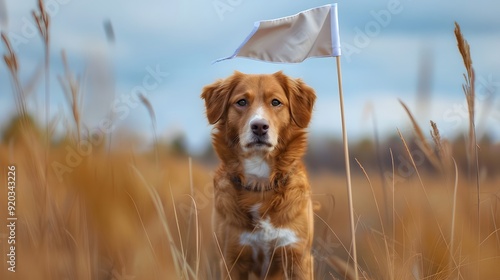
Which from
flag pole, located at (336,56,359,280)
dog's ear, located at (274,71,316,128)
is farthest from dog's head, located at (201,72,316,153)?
flag pole, located at (336,56,359,280)

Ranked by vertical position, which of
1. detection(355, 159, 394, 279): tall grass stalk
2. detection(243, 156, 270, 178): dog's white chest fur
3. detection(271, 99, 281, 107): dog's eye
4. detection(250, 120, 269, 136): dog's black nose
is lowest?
detection(355, 159, 394, 279): tall grass stalk

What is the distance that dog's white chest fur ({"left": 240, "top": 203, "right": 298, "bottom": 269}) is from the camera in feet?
14.3

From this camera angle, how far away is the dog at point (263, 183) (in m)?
4.35

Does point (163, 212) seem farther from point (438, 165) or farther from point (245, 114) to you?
point (438, 165)

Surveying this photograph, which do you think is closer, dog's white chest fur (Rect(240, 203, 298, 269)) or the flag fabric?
the flag fabric

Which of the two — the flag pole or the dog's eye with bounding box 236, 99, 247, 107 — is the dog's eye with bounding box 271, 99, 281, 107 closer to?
the dog's eye with bounding box 236, 99, 247, 107

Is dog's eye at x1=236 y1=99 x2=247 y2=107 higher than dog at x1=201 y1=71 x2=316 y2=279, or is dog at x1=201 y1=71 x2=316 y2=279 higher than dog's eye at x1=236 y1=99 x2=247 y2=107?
dog's eye at x1=236 y1=99 x2=247 y2=107

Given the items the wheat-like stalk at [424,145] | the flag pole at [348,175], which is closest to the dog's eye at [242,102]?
the flag pole at [348,175]

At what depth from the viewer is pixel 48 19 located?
12.6 ft

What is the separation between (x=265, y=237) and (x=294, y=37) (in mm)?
1382

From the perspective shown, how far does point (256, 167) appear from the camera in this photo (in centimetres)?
446

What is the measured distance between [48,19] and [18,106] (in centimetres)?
63

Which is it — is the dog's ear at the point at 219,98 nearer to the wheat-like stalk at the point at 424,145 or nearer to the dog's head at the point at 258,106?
the dog's head at the point at 258,106

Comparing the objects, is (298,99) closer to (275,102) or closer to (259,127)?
(275,102)
